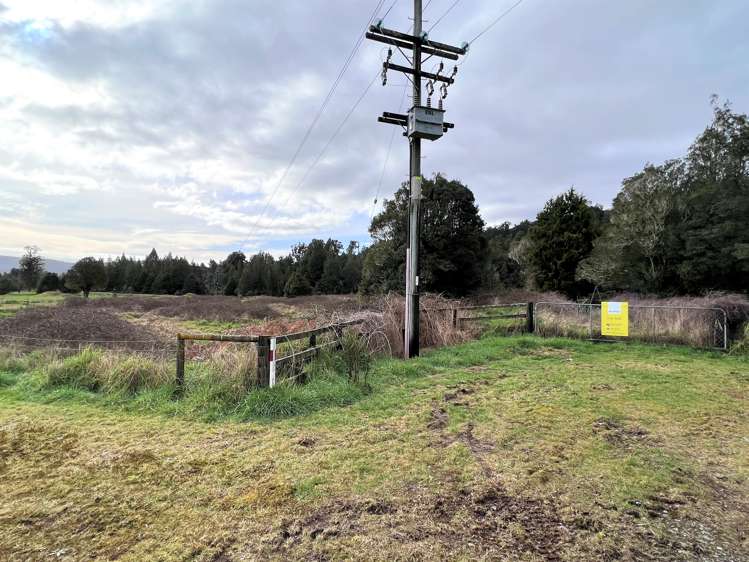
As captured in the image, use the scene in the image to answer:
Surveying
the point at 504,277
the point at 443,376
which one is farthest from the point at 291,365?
the point at 504,277

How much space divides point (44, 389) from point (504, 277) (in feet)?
140

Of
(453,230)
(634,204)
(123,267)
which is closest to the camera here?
(634,204)

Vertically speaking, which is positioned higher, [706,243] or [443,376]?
[706,243]

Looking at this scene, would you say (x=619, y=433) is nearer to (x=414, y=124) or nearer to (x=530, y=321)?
(x=414, y=124)

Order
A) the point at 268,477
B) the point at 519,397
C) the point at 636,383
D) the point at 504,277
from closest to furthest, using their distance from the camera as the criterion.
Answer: the point at 268,477 < the point at 519,397 < the point at 636,383 < the point at 504,277

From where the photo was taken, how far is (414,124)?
9.05 metres

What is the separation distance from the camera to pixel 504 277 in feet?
144

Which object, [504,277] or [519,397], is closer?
[519,397]

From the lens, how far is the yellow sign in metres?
10.8

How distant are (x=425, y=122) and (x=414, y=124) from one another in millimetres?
277

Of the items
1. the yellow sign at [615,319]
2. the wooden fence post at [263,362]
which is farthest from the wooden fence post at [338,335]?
the yellow sign at [615,319]

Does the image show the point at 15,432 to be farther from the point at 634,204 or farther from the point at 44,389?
the point at 634,204

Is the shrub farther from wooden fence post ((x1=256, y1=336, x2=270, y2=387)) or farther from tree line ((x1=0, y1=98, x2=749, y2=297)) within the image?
tree line ((x1=0, y1=98, x2=749, y2=297))

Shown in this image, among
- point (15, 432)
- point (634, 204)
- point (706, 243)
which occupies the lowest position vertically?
point (15, 432)
